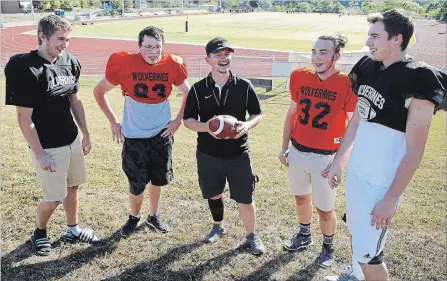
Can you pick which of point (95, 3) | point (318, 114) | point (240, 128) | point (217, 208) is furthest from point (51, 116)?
point (95, 3)

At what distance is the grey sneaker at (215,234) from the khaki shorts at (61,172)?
1517mm

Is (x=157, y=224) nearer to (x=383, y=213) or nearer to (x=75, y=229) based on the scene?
(x=75, y=229)

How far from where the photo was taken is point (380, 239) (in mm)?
2670

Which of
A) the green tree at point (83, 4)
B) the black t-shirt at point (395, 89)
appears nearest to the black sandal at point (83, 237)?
the black t-shirt at point (395, 89)

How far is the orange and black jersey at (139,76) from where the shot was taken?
4.02 meters

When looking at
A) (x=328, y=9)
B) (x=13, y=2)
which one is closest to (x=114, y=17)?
(x=13, y=2)

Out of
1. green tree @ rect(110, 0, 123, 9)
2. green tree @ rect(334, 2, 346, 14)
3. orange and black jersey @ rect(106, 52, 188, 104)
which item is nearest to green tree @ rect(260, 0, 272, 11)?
green tree @ rect(334, 2, 346, 14)

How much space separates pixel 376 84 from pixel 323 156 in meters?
1.20

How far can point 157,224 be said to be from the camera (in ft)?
14.6

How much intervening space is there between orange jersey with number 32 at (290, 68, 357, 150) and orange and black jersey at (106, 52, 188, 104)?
1.40m

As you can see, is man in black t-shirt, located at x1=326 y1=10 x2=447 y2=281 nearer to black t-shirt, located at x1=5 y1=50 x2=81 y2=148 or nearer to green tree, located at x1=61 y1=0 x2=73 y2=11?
black t-shirt, located at x1=5 y1=50 x2=81 y2=148

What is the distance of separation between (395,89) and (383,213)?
2.64ft

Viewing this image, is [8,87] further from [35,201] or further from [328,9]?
[328,9]

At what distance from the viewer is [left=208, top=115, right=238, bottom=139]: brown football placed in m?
3.52
